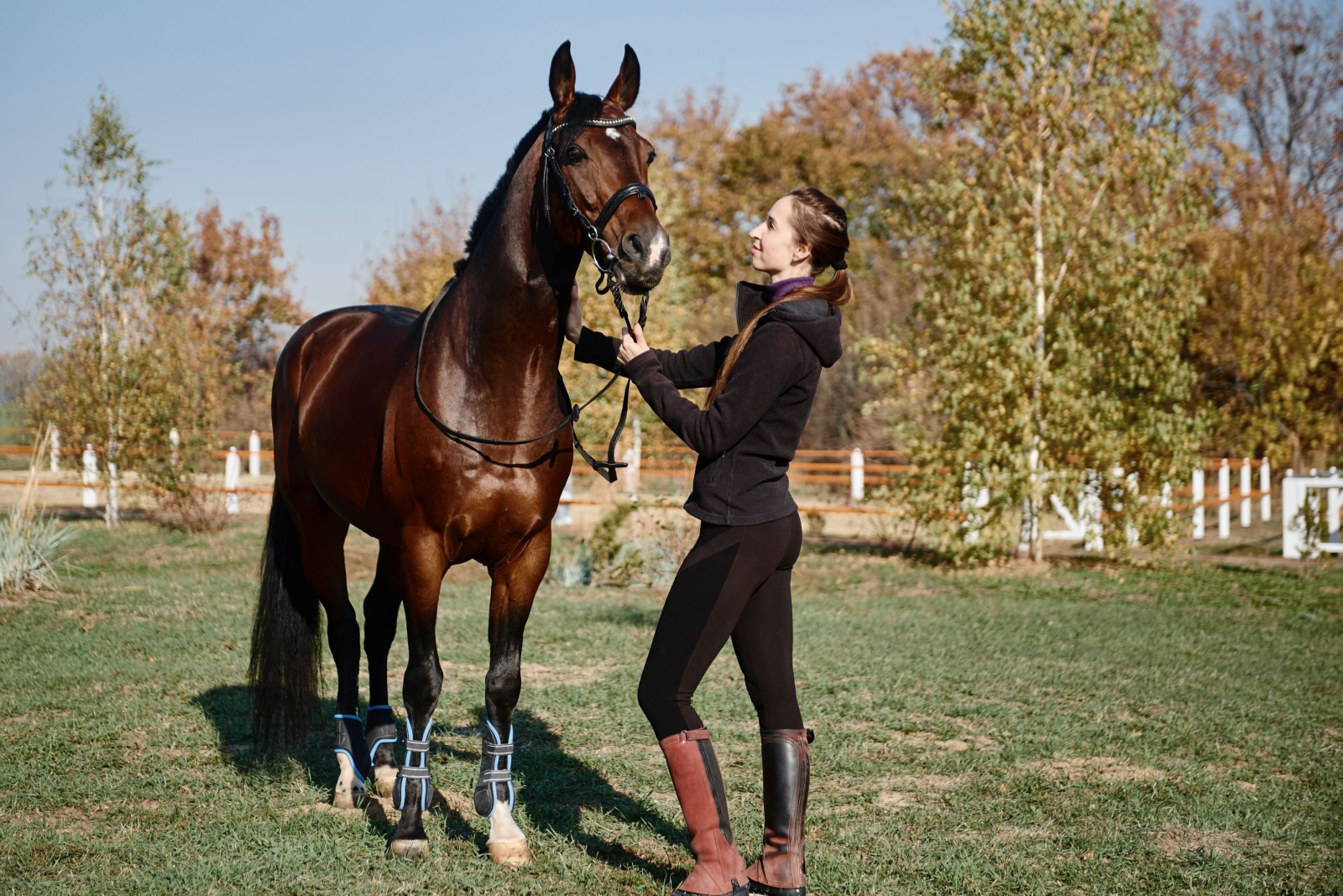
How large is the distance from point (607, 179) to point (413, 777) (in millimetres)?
2139

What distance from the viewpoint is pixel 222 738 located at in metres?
5.00

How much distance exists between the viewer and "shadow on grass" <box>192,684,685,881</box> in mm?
3748

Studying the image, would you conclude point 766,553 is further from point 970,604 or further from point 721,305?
point 721,305

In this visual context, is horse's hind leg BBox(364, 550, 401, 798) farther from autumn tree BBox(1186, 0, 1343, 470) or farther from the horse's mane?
autumn tree BBox(1186, 0, 1343, 470)

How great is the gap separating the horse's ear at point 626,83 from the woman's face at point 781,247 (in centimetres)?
68

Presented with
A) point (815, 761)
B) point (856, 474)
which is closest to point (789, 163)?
point (856, 474)

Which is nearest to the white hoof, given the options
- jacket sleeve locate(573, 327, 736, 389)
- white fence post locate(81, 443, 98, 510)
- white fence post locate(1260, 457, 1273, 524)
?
jacket sleeve locate(573, 327, 736, 389)

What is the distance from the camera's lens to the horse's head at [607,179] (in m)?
2.93

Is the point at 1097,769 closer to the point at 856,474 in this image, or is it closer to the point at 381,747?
the point at 381,747

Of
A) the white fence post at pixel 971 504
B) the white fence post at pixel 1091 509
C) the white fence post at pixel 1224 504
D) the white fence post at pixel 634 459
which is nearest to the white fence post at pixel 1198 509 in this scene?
the white fence post at pixel 1224 504

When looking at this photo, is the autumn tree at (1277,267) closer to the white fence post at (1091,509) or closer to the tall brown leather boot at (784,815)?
the white fence post at (1091,509)

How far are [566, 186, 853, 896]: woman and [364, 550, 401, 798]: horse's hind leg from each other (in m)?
1.82

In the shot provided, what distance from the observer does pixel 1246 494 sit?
17.2 metres

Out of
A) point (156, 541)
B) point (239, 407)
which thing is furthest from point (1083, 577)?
point (239, 407)
